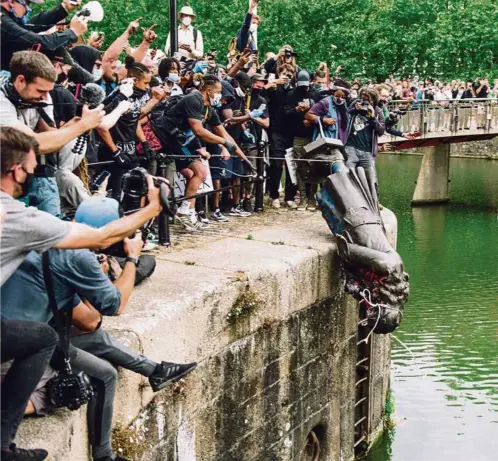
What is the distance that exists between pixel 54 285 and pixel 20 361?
0.44m

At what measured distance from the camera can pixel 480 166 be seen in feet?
118

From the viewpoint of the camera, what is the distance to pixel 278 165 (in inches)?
A: 418

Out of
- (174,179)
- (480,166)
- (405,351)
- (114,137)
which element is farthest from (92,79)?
(480,166)

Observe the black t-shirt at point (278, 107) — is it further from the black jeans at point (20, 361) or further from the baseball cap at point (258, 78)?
the black jeans at point (20, 361)

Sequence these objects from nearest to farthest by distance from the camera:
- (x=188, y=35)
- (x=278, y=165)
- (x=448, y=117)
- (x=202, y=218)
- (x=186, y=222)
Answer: (x=186, y=222) < (x=202, y=218) < (x=278, y=165) < (x=188, y=35) < (x=448, y=117)

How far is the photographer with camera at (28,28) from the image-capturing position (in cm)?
593

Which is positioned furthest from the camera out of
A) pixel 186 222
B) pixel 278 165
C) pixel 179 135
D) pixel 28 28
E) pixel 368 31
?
pixel 368 31

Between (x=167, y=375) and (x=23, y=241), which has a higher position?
(x=23, y=241)

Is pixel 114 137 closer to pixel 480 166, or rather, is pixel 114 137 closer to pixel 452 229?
pixel 452 229

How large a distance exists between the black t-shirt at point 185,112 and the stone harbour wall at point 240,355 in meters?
1.23

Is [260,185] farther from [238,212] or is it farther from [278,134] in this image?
[278,134]

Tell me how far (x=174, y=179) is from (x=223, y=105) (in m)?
1.43

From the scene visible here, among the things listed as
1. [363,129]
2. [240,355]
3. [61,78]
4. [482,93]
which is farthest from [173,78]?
[482,93]

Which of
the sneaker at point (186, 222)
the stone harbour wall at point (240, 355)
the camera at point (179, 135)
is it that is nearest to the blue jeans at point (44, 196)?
the stone harbour wall at point (240, 355)
